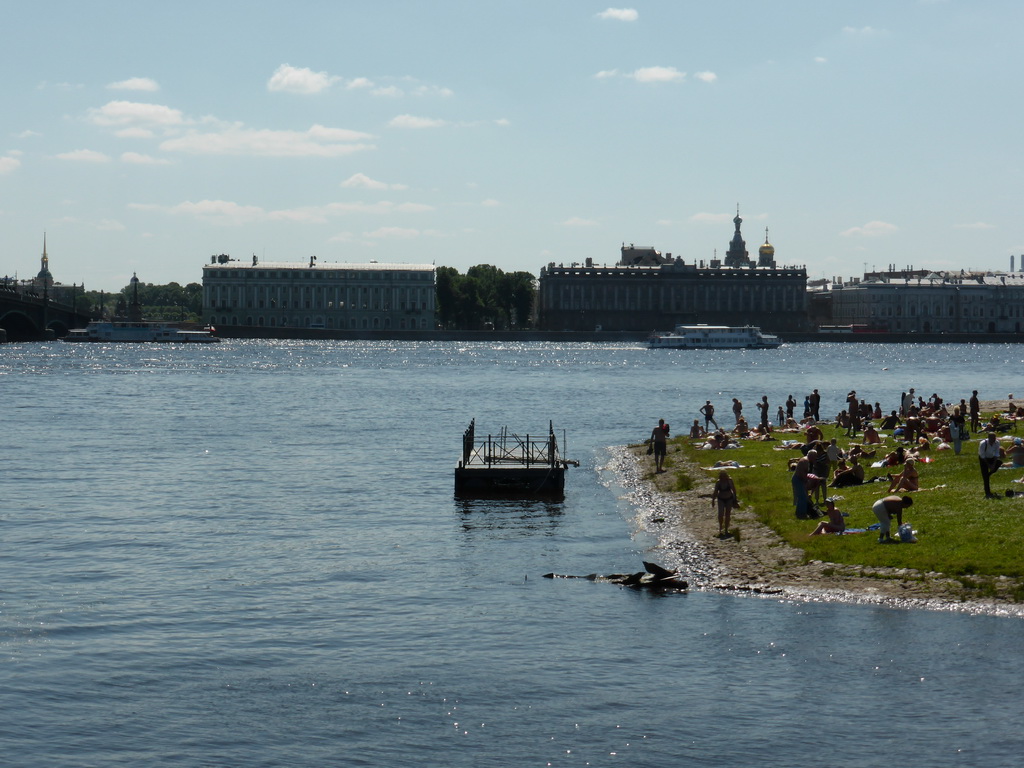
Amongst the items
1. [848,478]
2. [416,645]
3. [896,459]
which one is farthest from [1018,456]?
[416,645]

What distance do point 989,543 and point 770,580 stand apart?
4.22 metres

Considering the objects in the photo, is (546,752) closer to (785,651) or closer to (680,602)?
Result: (785,651)

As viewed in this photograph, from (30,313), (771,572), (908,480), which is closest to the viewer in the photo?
(771,572)

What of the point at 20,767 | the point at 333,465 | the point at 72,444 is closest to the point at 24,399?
the point at 72,444

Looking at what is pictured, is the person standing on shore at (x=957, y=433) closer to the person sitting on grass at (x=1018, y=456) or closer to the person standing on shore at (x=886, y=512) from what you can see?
the person sitting on grass at (x=1018, y=456)

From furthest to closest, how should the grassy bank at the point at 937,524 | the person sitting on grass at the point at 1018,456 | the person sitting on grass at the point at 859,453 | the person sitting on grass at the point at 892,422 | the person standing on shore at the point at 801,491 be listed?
the person sitting on grass at the point at 892,422 → the person sitting on grass at the point at 859,453 → the person sitting on grass at the point at 1018,456 → the person standing on shore at the point at 801,491 → the grassy bank at the point at 937,524

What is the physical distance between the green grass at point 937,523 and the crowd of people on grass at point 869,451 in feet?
1.33

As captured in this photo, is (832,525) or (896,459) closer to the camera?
(832,525)

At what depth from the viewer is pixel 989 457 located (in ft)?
99.1

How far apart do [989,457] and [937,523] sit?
2.63 m

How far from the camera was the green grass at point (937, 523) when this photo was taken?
84.7ft

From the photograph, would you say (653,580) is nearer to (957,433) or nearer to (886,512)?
(886,512)

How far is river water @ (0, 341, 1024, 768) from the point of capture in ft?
60.5

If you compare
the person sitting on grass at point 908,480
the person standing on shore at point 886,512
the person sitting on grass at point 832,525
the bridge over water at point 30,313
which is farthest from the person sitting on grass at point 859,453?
the bridge over water at point 30,313
